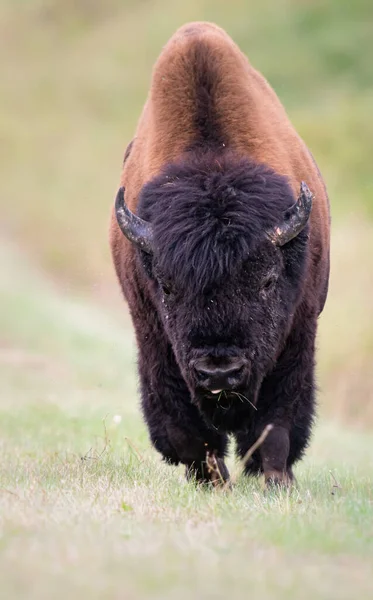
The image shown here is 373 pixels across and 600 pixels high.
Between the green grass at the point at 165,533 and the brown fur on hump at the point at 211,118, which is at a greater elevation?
the brown fur on hump at the point at 211,118

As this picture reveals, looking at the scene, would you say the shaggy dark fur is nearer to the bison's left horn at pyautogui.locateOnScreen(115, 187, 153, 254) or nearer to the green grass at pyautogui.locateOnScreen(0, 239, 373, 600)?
the bison's left horn at pyautogui.locateOnScreen(115, 187, 153, 254)

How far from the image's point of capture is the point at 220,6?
73750 millimetres

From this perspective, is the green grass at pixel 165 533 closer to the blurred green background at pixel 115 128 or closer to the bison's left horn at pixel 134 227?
the bison's left horn at pixel 134 227

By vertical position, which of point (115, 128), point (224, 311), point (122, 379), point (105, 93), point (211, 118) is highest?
point (105, 93)

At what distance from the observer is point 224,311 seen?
5.80m

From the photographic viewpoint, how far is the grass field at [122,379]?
142 inches

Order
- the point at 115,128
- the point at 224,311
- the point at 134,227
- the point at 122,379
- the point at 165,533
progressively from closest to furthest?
1. the point at 165,533
2. the point at 224,311
3. the point at 134,227
4. the point at 122,379
5. the point at 115,128

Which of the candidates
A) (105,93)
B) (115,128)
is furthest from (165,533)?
(105,93)

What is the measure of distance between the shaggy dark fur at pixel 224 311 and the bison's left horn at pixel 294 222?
0.19ft

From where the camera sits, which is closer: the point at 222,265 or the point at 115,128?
the point at 222,265

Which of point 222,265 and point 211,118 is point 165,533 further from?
point 211,118

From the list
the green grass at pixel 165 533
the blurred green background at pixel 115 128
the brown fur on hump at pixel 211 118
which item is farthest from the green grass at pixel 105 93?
the green grass at pixel 165 533

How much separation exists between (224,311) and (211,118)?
4.92ft

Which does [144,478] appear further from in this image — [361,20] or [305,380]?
[361,20]
